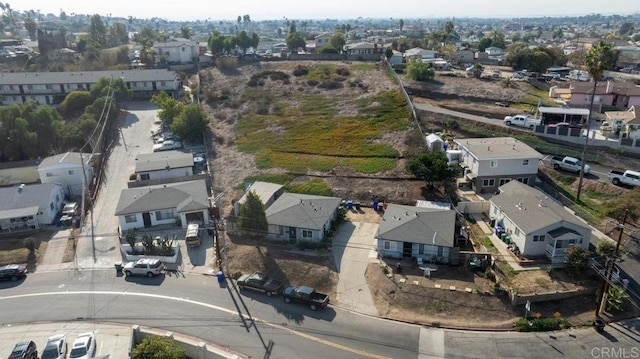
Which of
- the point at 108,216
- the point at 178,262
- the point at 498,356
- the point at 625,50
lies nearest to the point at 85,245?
the point at 108,216

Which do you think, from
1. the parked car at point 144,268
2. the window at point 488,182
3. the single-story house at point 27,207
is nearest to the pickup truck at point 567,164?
the window at point 488,182

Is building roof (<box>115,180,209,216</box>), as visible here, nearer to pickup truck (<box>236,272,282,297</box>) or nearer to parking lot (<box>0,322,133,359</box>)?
pickup truck (<box>236,272,282,297</box>)

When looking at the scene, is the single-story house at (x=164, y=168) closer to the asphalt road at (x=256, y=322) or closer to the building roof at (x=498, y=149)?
the asphalt road at (x=256, y=322)

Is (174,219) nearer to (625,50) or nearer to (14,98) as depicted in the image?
(14,98)

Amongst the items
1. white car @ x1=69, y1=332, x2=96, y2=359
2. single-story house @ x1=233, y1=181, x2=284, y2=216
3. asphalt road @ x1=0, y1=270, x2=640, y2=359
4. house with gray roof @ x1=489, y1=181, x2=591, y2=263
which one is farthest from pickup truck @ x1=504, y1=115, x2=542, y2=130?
white car @ x1=69, y1=332, x2=96, y2=359

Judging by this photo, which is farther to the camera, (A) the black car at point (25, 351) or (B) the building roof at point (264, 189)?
(B) the building roof at point (264, 189)

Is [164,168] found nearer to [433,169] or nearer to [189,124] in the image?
[189,124]
